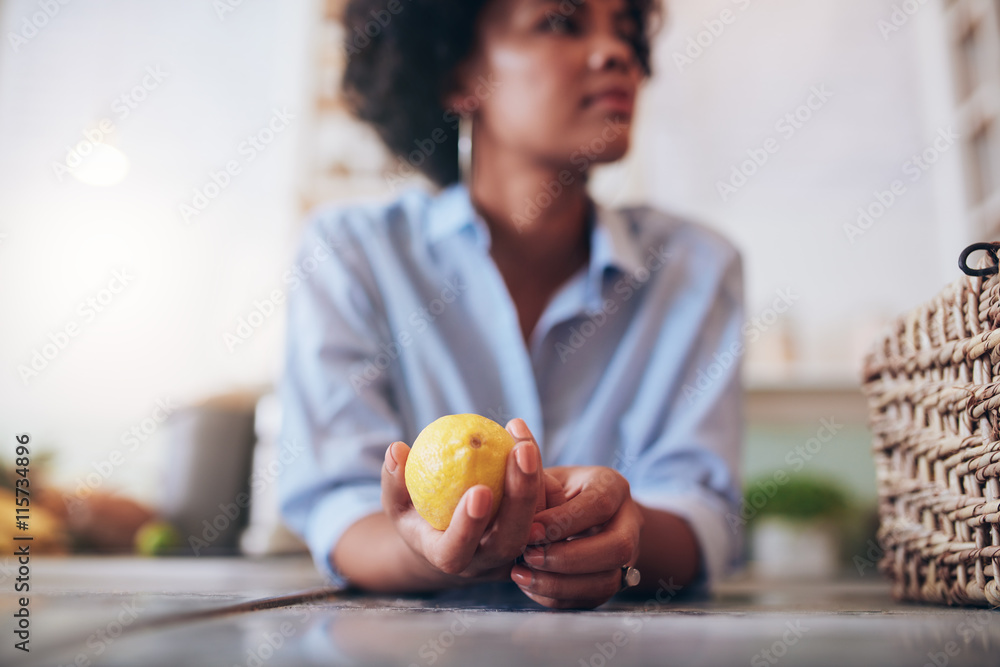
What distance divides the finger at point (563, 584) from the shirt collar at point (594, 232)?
0.64 m

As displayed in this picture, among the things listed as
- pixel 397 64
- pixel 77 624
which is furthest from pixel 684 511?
pixel 397 64

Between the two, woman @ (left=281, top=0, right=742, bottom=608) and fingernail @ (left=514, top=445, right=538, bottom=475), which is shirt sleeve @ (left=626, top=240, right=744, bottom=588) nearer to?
woman @ (left=281, top=0, right=742, bottom=608)

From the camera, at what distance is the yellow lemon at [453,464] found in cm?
49

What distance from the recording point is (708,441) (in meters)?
0.97

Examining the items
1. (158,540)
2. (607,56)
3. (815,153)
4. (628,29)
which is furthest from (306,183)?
(815,153)

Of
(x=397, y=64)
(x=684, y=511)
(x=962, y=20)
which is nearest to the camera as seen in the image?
(x=684, y=511)

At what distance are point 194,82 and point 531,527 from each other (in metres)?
2.65

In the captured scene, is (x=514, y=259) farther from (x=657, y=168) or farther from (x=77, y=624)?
(x=657, y=168)

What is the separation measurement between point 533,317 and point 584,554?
65 centimetres

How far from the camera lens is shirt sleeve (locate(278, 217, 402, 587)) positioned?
84cm

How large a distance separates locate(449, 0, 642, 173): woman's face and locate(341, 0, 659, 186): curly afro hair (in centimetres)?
17

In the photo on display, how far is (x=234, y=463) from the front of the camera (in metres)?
1.86

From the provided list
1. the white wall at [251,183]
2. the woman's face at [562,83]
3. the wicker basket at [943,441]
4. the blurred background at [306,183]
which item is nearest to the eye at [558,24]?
the woman's face at [562,83]

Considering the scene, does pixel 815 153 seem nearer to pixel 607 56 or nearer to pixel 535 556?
pixel 607 56
